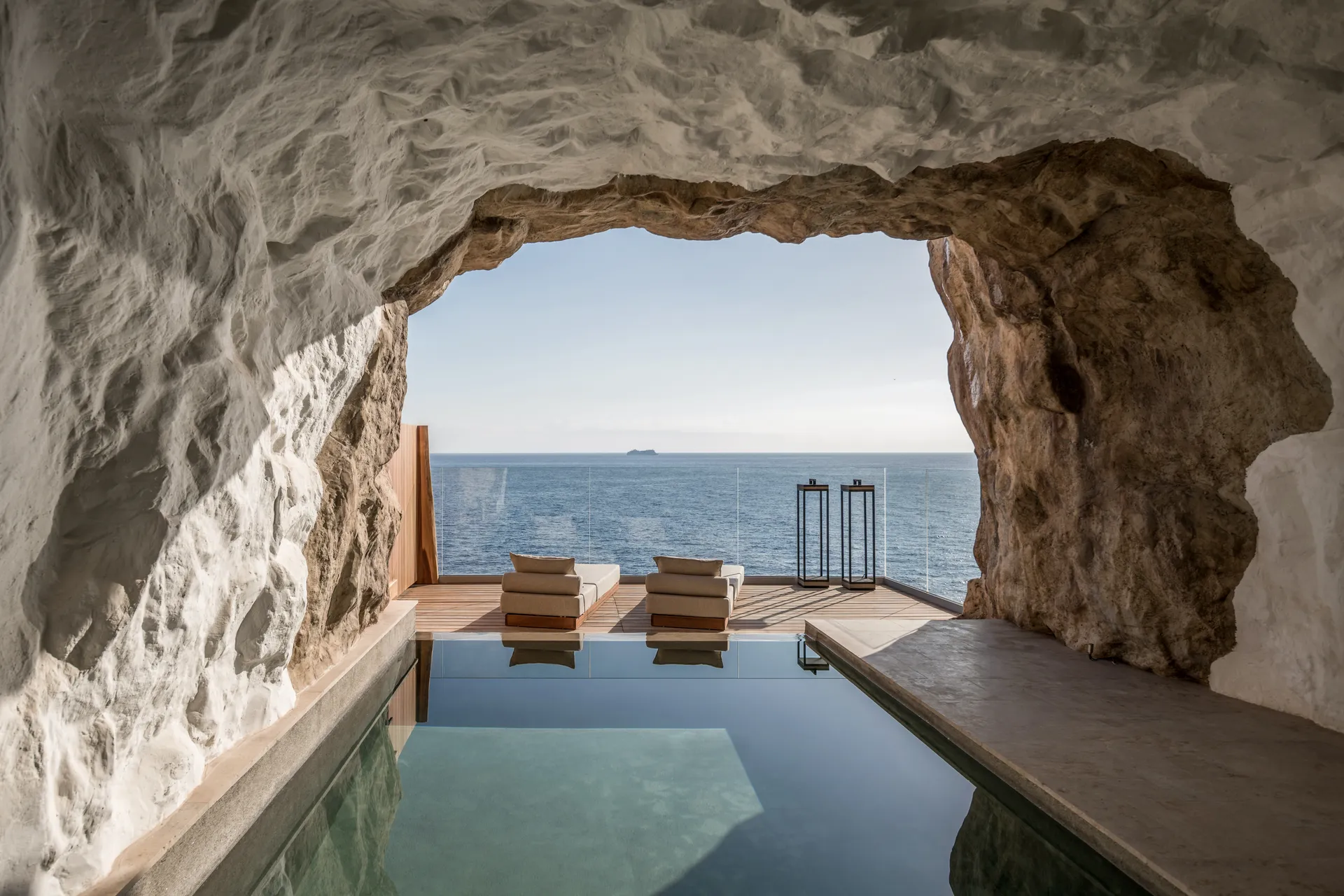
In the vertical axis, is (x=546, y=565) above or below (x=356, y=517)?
below

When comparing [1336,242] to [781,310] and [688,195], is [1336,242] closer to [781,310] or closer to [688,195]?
[688,195]

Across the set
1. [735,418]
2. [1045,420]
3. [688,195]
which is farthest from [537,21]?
[735,418]

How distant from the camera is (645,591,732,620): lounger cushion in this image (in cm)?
638

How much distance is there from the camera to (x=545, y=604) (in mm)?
6441

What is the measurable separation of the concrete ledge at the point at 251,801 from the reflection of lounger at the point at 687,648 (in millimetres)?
2026

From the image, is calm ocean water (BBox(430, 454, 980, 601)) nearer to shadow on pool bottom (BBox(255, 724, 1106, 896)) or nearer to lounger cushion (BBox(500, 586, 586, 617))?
lounger cushion (BBox(500, 586, 586, 617))

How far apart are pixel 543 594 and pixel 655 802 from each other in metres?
3.29

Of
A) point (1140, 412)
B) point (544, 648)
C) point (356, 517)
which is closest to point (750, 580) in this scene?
point (544, 648)

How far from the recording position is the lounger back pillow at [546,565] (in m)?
6.45

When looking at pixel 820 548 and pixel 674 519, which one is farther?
pixel 674 519

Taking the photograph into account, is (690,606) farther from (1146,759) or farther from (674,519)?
(674,519)

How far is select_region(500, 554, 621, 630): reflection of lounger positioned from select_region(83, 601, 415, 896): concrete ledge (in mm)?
1869

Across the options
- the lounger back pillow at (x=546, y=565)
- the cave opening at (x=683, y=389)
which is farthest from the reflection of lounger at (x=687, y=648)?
the cave opening at (x=683, y=389)

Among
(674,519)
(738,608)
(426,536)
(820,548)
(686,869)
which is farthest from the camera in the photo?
(674,519)
